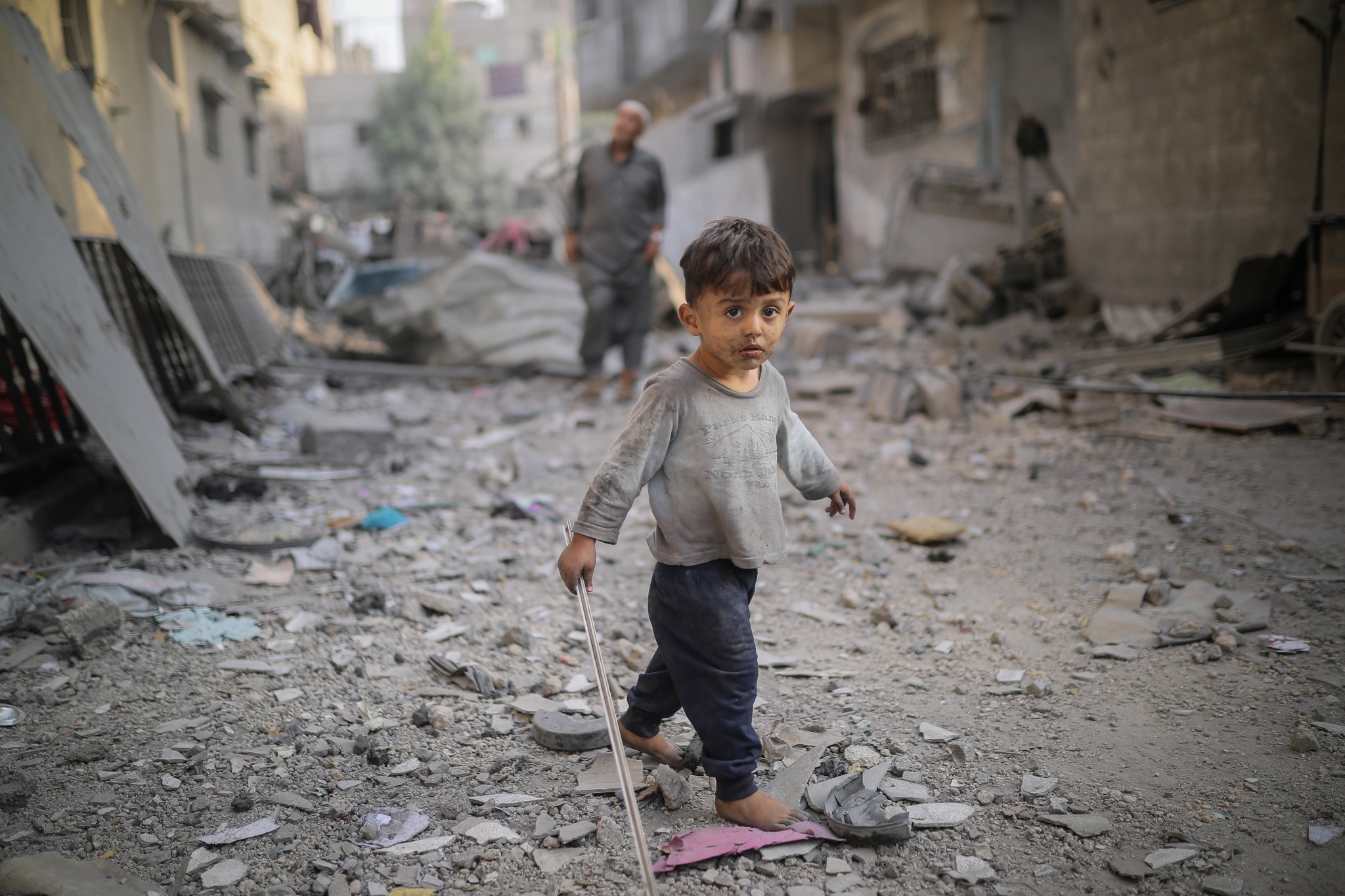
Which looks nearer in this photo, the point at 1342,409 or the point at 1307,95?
the point at 1342,409

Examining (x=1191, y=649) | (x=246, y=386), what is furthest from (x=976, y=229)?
(x=1191, y=649)

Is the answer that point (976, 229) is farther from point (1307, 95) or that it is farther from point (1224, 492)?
point (1224, 492)

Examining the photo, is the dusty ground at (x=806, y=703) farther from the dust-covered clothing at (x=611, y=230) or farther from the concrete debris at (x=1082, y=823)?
the dust-covered clothing at (x=611, y=230)

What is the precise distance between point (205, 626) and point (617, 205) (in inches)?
173

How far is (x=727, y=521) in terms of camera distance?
1.84m

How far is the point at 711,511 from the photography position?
1.87 m

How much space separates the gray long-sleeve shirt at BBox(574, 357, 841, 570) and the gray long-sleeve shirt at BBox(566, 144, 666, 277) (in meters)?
4.86

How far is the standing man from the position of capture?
6492 mm

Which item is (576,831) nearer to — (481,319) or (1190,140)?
(481,319)

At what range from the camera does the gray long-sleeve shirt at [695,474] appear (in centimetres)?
182

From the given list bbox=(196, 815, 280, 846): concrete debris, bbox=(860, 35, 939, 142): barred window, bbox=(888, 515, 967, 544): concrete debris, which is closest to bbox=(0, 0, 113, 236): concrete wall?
bbox=(196, 815, 280, 846): concrete debris

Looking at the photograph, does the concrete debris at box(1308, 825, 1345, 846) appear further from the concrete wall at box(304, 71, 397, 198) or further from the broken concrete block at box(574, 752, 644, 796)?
the concrete wall at box(304, 71, 397, 198)

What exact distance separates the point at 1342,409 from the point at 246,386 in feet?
23.0

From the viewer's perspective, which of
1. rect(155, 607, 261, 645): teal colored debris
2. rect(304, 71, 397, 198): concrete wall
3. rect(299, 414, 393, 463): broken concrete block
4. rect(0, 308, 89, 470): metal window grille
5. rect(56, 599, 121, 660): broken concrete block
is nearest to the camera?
rect(56, 599, 121, 660): broken concrete block
